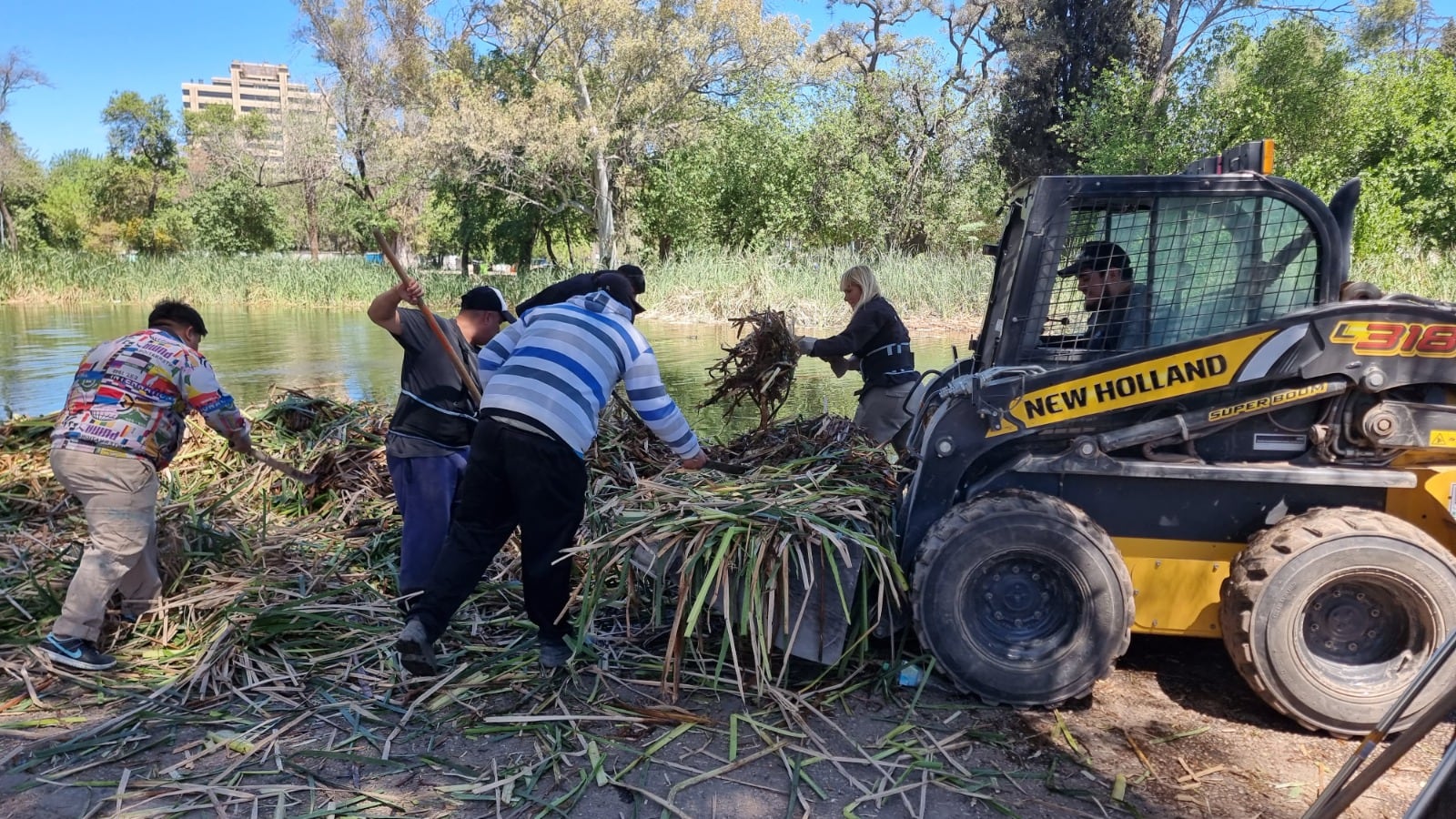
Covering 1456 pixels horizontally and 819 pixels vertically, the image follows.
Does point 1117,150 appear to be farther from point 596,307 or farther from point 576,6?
point 596,307

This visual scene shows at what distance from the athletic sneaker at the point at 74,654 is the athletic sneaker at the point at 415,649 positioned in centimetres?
154

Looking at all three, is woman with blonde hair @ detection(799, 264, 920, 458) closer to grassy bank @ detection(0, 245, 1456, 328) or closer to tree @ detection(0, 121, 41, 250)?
grassy bank @ detection(0, 245, 1456, 328)

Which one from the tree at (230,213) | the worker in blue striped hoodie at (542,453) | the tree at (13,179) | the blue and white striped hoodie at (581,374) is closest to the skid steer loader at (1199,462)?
the blue and white striped hoodie at (581,374)

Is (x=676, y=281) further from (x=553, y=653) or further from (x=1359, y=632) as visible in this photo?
(x=1359, y=632)

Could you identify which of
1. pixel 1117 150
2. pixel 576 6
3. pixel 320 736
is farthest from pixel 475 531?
pixel 576 6

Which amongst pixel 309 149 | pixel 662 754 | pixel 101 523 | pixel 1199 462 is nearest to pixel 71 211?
pixel 309 149

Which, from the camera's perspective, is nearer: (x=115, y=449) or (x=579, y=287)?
(x=115, y=449)

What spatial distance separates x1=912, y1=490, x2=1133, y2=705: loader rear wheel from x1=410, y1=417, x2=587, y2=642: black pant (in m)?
1.57

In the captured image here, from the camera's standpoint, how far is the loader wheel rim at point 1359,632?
3674mm

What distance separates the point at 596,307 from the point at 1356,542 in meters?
3.30

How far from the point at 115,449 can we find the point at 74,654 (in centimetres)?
98

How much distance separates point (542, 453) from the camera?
387 centimetres

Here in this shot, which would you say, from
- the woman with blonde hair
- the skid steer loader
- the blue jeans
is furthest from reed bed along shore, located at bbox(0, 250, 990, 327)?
the skid steer loader

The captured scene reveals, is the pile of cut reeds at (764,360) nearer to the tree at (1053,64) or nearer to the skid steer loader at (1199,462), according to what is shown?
the skid steer loader at (1199,462)
